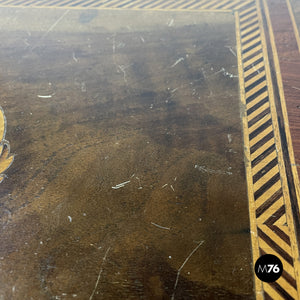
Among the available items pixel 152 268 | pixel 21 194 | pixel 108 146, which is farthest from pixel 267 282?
pixel 21 194

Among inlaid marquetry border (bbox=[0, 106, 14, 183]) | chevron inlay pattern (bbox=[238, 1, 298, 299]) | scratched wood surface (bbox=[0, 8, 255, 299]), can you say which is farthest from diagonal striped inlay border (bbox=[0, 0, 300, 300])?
inlaid marquetry border (bbox=[0, 106, 14, 183])

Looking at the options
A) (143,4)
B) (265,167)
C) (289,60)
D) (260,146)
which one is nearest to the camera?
(265,167)

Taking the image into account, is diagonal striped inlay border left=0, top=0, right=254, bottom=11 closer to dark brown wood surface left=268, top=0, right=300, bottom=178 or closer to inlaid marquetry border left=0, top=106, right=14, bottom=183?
dark brown wood surface left=268, top=0, right=300, bottom=178

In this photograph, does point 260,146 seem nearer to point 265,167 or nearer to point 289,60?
point 265,167

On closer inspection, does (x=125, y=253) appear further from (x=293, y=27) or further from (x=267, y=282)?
(x=293, y=27)

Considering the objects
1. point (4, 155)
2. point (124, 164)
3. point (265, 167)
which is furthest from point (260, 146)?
point (4, 155)

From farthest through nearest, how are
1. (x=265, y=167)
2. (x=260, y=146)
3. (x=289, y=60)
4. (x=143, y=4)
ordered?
(x=143, y=4), (x=289, y=60), (x=260, y=146), (x=265, y=167)

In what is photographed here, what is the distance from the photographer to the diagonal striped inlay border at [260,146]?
10.3ft

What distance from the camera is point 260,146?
155 inches

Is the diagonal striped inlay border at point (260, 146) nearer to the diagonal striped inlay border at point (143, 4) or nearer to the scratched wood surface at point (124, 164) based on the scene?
the diagonal striped inlay border at point (143, 4)

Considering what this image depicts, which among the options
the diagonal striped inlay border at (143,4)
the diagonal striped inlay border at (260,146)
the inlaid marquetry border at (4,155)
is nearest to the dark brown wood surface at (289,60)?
the diagonal striped inlay border at (260,146)

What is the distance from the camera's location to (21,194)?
11.8ft

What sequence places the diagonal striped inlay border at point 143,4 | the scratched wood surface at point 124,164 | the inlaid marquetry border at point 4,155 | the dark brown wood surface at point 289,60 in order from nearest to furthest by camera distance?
1. the scratched wood surface at point 124,164
2. the inlaid marquetry border at point 4,155
3. the dark brown wood surface at point 289,60
4. the diagonal striped inlay border at point 143,4

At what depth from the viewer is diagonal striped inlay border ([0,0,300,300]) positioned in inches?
123
